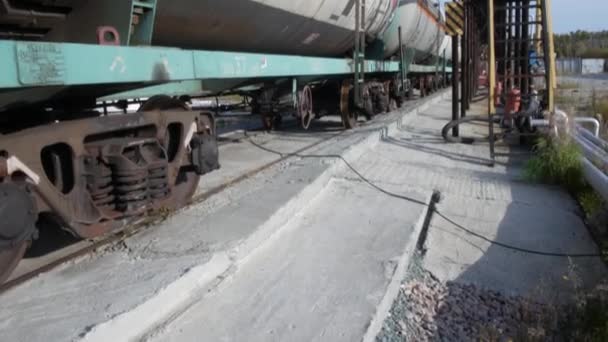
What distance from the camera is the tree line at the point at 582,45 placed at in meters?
71.9

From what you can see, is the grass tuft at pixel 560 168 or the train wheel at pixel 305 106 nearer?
the grass tuft at pixel 560 168

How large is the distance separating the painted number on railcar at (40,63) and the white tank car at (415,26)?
934cm

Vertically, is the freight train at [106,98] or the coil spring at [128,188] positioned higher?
the freight train at [106,98]

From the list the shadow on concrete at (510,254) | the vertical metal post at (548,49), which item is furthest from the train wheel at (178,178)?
the vertical metal post at (548,49)

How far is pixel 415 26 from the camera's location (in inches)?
533

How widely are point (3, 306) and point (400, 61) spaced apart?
36.3 feet

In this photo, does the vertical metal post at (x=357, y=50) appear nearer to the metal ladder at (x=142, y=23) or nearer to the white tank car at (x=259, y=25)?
the white tank car at (x=259, y=25)

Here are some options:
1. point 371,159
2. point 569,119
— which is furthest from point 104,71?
point 569,119

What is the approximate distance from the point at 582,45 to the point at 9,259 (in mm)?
83902

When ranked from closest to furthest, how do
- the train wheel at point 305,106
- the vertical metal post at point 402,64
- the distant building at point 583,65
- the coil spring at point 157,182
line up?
the coil spring at point 157,182
the train wheel at point 305,106
the vertical metal post at point 402,64
the distant building at point 583,65

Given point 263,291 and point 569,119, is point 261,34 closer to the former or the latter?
point 263,291

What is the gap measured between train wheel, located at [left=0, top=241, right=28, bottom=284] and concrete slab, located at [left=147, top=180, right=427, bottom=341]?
2.98ft

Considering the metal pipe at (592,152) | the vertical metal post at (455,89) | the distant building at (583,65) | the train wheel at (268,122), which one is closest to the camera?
the metal pipe at (592,152)

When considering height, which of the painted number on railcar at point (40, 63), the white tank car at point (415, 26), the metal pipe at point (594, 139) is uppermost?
the white tank car at point (415, 26)
